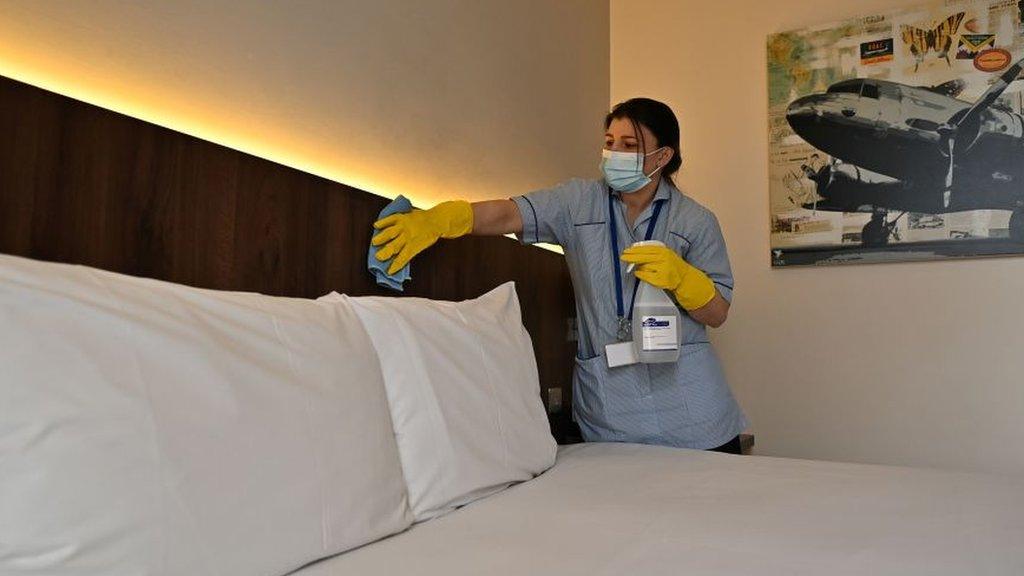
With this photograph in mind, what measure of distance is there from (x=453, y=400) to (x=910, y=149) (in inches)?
77.3

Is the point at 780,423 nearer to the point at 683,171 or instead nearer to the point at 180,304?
the point at 683,171

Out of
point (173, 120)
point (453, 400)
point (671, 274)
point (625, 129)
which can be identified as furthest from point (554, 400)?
point (173, 120)

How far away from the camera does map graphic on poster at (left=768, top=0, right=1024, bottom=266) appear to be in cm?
232

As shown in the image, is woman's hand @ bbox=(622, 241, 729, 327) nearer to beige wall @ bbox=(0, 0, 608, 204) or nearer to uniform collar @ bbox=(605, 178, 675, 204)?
uniform collar @ bbox=(605, 178, 675, 204)

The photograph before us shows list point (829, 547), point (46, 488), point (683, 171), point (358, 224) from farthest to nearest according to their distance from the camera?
point (683, 171)
point (358, 224)
point (829, 547)
point (46, 488)

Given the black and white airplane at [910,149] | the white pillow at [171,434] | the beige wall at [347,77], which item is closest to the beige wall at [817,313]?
the black and white airplane at [910,149]

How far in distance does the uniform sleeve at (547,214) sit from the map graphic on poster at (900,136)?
1.06 metres

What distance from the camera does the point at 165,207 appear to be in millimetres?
1048

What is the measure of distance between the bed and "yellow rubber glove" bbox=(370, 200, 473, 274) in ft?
0.16

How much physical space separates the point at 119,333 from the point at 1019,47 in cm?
267

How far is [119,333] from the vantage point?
28.0 inches

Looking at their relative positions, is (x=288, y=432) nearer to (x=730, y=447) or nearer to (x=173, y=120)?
(x=173, y=120)

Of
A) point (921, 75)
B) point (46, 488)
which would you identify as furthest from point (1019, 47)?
point (46, 488)

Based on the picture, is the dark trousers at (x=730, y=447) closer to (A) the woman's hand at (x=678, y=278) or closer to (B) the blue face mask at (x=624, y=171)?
(A) the woman's hand at (x=678, y=278)
